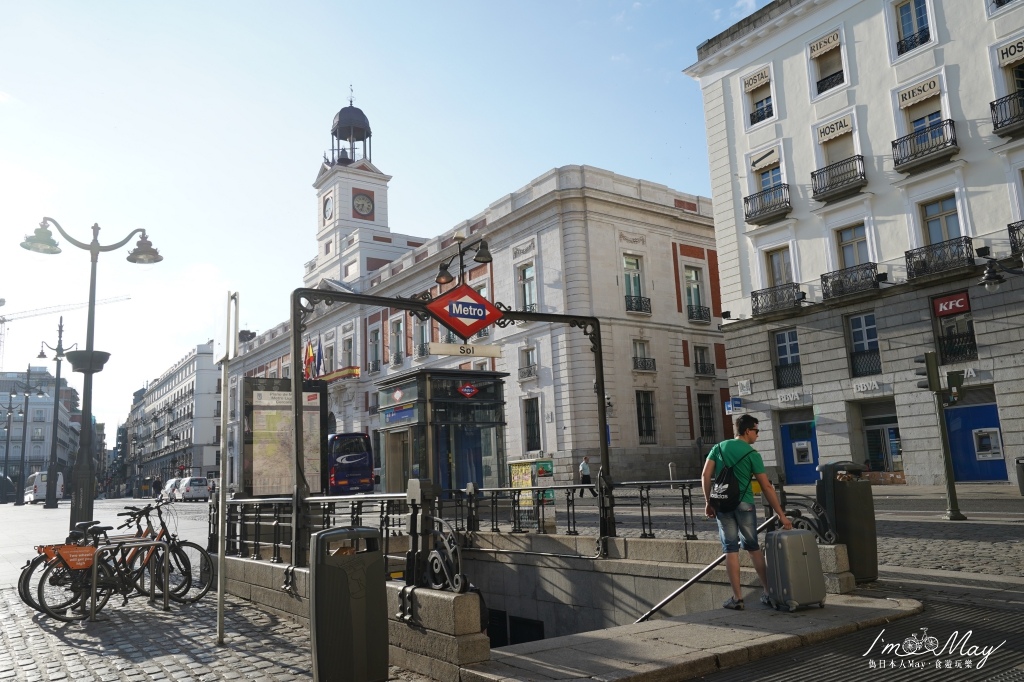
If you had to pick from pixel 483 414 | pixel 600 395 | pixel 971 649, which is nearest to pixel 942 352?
pixel 483 414

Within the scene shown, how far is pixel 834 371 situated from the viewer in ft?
85.6

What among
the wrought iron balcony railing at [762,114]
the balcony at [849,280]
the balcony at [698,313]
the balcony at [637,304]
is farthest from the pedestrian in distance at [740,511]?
the balcony at [698,313]

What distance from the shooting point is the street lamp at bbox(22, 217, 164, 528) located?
16609mm

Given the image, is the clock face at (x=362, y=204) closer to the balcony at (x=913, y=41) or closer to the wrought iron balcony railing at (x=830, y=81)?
the wrought iron balcony railing at (x=830, y=81)

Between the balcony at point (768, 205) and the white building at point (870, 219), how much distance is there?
0.07 m

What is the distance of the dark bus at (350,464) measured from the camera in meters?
32.2

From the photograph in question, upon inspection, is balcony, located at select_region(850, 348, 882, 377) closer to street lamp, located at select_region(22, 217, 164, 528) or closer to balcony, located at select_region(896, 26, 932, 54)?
balcony, located at select_region(896, 26, 932, 54)

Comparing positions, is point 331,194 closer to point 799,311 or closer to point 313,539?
point 799,311

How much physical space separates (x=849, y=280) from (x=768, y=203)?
4239 mm

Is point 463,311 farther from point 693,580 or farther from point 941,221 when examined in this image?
point 941,221

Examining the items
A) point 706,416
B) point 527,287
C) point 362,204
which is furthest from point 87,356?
point 362,204

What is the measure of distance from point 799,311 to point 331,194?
42227 mm

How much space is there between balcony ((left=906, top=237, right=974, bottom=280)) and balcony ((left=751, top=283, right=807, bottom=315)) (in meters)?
3.77

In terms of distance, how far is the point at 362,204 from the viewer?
59938 mm
